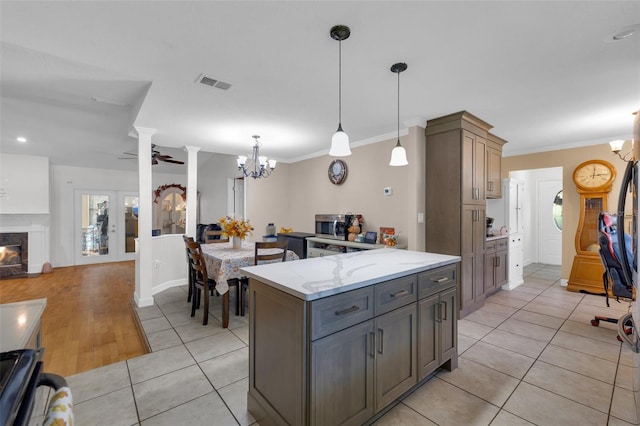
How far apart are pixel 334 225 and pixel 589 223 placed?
410 cm

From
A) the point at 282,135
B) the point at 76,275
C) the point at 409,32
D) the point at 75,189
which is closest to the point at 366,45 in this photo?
the point at 409,32

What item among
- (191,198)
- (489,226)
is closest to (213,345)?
(191,198)

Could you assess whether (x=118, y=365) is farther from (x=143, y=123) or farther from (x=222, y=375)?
(x=143, y=123)

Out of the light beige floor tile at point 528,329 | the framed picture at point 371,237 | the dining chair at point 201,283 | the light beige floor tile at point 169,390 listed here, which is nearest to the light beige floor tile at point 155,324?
the dining chair at point 201,283

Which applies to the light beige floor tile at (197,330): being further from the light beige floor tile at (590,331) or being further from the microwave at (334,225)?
the light beige floor tile at (590,331)

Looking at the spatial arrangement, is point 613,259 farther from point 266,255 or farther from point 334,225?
point 266,255

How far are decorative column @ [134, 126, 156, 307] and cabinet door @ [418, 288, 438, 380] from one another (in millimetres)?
3490

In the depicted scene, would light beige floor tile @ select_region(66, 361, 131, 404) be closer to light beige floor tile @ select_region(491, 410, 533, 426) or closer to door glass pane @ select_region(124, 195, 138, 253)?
light beige floor tile @ select_region(491, 410, 533, 426)

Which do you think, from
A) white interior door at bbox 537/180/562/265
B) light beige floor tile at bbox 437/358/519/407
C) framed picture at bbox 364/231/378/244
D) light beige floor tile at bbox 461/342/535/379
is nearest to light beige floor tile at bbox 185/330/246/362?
light beige floor tile at bbox 437/358/519/407

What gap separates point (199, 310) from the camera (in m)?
3.73

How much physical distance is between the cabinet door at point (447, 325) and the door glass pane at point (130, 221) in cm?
787

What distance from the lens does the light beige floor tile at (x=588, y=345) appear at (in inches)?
102

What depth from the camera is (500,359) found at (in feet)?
8.32

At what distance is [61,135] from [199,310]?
13.5ft
